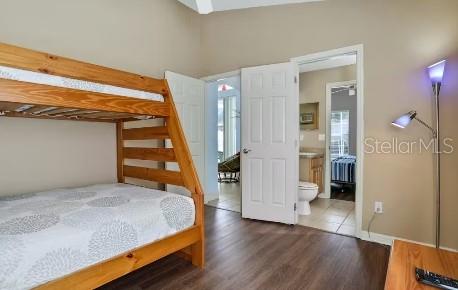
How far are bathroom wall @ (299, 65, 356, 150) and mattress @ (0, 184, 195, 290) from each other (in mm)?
3248

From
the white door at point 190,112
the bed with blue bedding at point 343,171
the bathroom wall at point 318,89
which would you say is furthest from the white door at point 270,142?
the bed with blue bedding at point 343,171

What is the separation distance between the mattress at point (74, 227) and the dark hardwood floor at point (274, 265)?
42 cm

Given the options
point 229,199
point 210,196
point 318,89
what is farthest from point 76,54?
point 318,89

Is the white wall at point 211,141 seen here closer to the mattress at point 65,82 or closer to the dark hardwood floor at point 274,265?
the dark hardwood floor at point 274,265

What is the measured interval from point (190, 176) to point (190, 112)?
71.0 inches

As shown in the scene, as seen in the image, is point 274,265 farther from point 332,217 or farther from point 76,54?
point 76,54

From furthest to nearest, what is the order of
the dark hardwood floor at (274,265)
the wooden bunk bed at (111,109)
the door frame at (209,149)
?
the door frame at (209,149) → the dark hardwood floor at (274,265) → the wooden bunk bed at (111,109)

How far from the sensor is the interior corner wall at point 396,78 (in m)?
2.13

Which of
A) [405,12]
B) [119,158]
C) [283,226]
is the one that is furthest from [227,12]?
[283,226]

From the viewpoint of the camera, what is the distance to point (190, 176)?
1886 mm

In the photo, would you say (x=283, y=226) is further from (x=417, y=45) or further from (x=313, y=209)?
(x=417, y=45)

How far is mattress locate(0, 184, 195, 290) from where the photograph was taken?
3.56ft

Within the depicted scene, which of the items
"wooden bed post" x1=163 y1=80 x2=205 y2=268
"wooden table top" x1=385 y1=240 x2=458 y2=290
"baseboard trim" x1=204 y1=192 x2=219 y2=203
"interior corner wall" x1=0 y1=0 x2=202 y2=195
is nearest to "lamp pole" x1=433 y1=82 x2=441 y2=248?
"wooden table top" x1=385 y1=240 x2=458 y2=290

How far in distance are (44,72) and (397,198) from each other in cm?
301
